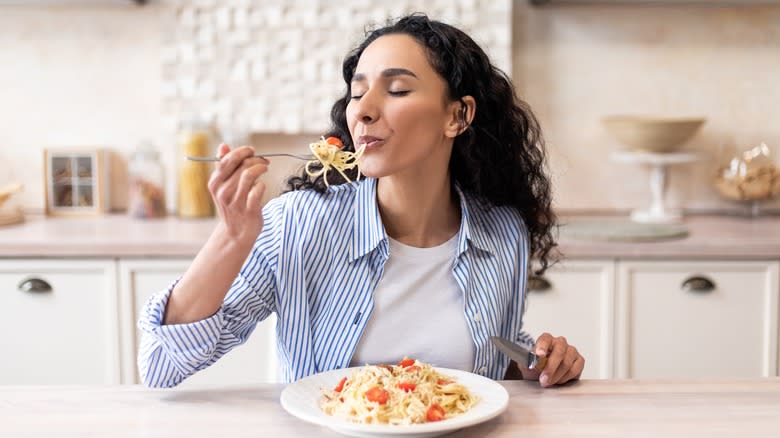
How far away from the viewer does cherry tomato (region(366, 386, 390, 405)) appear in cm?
114

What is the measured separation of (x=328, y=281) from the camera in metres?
1.50

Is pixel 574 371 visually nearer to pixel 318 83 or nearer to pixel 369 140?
pixel 369 140

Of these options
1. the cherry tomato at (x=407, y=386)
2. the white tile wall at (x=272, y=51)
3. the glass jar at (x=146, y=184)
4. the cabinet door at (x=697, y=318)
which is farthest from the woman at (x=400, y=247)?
the glass jar at (x=146, y=184)

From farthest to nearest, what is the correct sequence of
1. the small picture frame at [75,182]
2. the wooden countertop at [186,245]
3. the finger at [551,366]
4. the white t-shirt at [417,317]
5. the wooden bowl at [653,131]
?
the small picture frame at [75,182]
the wooden bowl at [653,131]
the wooden countertop at [186,245]
the white t-shirt at [417,317]
the finger at [551,366]

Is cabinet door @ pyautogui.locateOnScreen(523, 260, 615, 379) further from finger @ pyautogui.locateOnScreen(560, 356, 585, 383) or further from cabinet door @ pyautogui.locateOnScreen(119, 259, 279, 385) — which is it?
finger @ pyautogui.locateOnScreen(560, 356, 585, 383)

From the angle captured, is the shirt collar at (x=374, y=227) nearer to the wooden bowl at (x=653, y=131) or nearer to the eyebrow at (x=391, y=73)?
the eyebrow at (x=391, y=73)

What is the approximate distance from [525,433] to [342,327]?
1.39ft

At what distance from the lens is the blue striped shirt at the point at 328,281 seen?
1462 mm

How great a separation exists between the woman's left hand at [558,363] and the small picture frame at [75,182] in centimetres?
206

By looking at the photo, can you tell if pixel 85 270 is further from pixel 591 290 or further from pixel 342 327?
pixel 591 290

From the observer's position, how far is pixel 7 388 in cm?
134

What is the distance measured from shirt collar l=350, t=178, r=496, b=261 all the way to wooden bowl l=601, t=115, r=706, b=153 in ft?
4.53

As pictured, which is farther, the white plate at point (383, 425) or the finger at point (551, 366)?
the finger at point (551, 366)

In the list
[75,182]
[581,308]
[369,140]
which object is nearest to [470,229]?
[369,140]
